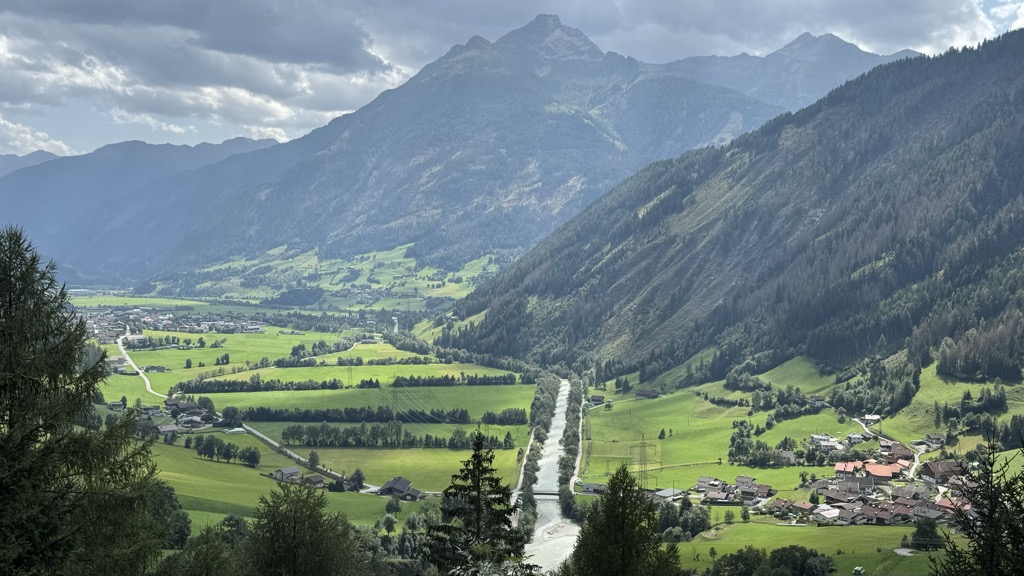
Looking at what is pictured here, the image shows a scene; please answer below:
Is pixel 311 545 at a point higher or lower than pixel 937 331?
lower

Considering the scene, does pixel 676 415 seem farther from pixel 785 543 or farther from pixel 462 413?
pixel 785 543

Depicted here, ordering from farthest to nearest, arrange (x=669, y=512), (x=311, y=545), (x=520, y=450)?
(x=520, y=450) → (x=669, y=512) → (x=311, y=545)

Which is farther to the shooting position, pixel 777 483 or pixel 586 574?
pixel 777 483

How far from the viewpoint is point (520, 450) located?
15900 cm

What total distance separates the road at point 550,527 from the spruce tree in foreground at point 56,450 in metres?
64.5

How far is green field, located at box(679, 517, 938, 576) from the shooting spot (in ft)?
283

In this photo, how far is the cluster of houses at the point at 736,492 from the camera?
12839cm

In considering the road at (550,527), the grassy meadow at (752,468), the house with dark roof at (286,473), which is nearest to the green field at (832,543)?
the grassy meadow at (752,468)

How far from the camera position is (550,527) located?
121188mm

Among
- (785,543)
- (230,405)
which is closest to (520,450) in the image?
(785,543)

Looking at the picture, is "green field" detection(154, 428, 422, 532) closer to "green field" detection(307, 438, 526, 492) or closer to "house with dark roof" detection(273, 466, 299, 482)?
"house with dark roof" detection(273, 466, 299, 482)

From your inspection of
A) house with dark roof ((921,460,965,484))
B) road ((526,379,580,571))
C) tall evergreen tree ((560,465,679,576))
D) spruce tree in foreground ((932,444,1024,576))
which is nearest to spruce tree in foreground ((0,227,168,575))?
tall evergreen tree ((560,465,679,576))

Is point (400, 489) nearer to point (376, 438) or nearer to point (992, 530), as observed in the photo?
point (376, 438)

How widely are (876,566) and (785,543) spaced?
15.3m
